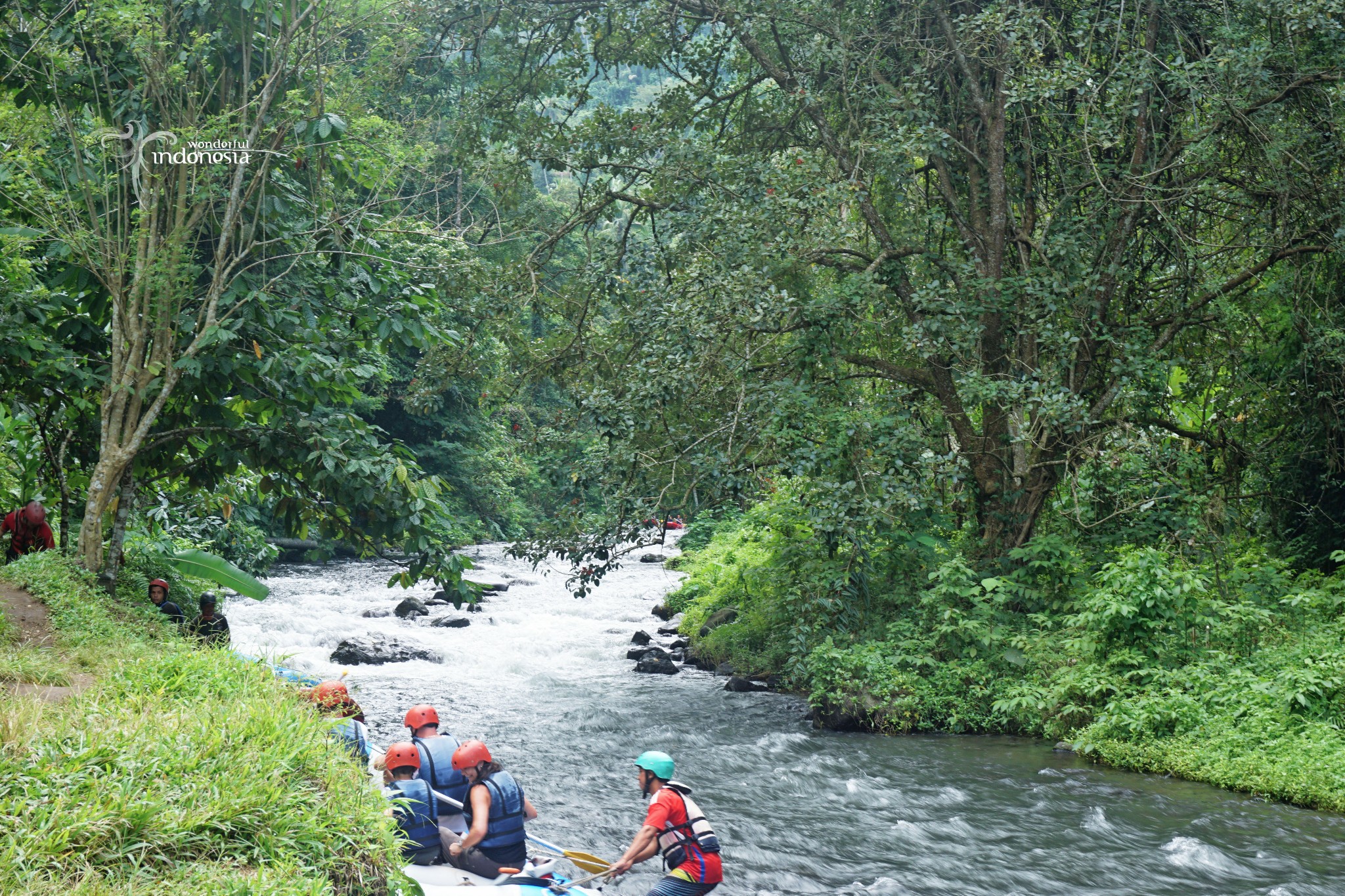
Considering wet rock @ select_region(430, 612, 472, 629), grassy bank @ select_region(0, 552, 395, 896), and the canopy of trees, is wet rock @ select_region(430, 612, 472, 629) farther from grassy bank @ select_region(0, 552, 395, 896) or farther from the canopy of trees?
grassy bank @ select_region(0, 552, 395, 896)

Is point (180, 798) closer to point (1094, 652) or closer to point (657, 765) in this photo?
point (657, 765)

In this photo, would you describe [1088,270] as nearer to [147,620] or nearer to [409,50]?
[409,50]

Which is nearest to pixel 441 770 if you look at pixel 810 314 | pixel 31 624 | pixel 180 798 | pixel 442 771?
pixel 442 771

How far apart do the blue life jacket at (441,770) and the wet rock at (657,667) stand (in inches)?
345

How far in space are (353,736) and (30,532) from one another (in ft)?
17.8

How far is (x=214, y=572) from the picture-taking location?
13.7 meters

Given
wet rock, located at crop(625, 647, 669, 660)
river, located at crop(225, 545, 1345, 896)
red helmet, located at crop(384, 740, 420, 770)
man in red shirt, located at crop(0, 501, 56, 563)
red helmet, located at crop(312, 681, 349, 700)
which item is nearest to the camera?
red helmet, located at crop(384, 740, 420, 770)

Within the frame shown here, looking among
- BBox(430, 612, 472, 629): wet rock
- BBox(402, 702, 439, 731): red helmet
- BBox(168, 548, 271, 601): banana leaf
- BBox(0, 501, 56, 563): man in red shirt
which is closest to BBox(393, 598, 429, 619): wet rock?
BBox(430, 612, 472, 629): wet rock

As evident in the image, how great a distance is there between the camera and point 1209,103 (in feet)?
37.0

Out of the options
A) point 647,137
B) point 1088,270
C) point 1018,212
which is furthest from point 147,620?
point 1018,212

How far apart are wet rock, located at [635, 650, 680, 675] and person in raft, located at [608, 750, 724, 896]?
9.45 metres

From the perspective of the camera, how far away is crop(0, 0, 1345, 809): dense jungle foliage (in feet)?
31.1

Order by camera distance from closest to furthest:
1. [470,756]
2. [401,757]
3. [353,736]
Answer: [470,756] < [401,757] < [353,736]

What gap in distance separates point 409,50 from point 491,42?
174 cm
